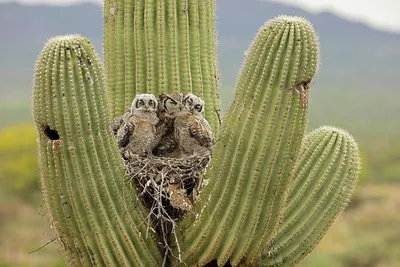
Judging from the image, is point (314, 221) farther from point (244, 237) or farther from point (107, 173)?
point (107, 173)

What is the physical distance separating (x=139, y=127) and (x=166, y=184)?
96 cm

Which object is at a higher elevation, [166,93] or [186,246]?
[166,93]

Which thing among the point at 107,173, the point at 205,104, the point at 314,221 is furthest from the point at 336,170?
the point at 107,173

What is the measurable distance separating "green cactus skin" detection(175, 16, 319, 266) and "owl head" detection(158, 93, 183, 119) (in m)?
1.50

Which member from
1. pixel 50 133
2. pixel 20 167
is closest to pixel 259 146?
pixel 50 133

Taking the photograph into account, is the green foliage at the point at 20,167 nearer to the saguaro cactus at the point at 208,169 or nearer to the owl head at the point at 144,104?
the owl head at the point at 144,104

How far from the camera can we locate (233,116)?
6.18 m

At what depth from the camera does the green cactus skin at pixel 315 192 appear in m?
6.94

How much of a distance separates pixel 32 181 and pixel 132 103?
126 ft

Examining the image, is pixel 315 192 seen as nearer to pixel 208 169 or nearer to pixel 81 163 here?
pixel 208 169

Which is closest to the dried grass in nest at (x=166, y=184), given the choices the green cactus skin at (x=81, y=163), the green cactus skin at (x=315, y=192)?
the green cactus skin at (x=81, y=163)

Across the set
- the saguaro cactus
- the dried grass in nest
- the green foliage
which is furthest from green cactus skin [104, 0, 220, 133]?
the green foliage

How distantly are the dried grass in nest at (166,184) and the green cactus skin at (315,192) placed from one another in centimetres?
73

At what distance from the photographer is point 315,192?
7129 millimetres
